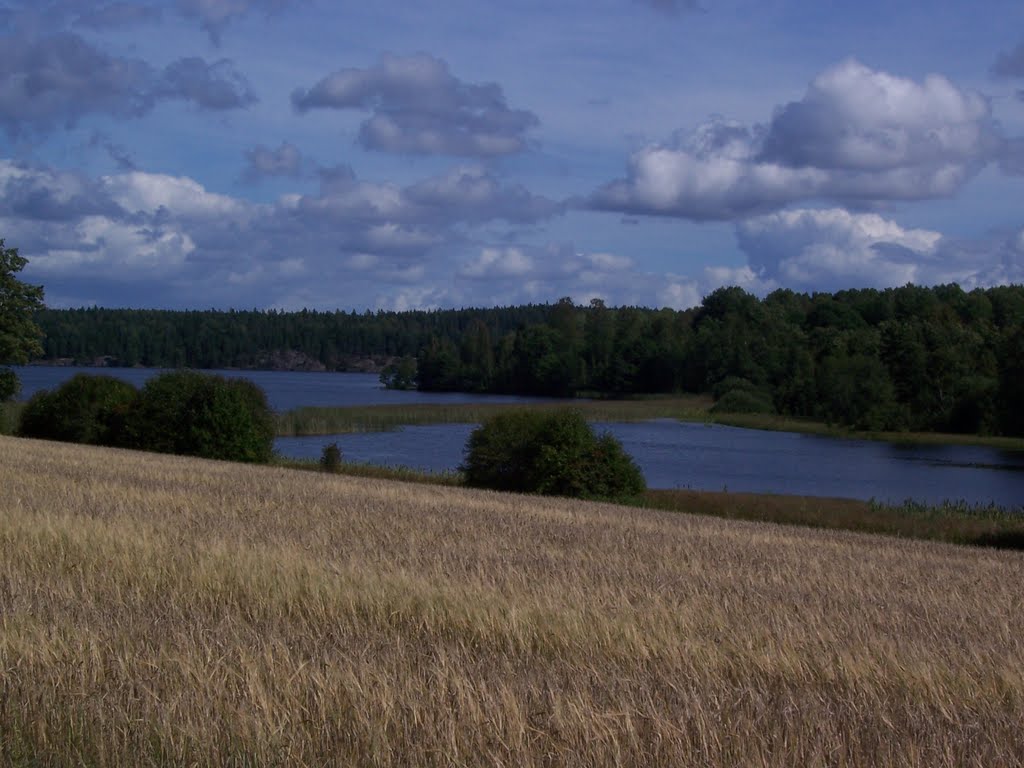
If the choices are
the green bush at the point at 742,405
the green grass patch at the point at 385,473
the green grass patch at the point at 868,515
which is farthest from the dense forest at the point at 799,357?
the green grass patch at the point at 385,473

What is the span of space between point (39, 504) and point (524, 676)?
10.0m

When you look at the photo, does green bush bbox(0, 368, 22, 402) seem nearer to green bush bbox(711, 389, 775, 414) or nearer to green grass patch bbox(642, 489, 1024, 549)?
green grass patch bbox(642, 489, 1024, 549)

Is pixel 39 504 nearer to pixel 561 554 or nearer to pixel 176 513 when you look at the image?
pixel 176 513

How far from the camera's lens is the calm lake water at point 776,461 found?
50688 mm

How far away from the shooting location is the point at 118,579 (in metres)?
9.64

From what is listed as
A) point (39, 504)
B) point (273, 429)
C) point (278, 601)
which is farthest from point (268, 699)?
point (273, 429)

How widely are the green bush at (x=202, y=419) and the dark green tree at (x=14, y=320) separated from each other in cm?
1521

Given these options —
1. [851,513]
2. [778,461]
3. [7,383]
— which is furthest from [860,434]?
[7,383]

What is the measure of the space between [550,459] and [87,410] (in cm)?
2219

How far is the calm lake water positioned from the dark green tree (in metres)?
13.5

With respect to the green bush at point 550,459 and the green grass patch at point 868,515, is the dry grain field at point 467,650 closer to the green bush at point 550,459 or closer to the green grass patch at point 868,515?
the green grass patch at point 868,515

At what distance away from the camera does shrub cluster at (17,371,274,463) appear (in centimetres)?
4212

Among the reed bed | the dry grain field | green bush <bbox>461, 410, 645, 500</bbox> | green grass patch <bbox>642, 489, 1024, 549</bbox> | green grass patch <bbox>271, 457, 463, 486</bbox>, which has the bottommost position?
green grass patch <bbox>642, 489, 1024, 549</bbox>

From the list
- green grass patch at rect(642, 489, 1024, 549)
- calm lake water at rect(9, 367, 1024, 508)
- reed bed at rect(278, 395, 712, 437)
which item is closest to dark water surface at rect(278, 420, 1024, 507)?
calm lake water at rect(9, 367, 1024, 508)
